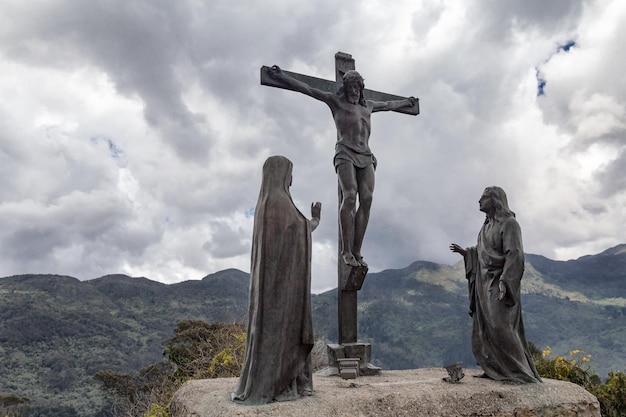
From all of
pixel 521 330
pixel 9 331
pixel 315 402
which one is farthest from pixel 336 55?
pixel 9 331

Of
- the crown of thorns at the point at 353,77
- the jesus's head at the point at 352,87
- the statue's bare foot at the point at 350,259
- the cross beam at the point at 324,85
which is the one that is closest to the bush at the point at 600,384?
the statue's bare foot at the point at 350,259

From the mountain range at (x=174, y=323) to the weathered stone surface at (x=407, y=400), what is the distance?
45.5ft

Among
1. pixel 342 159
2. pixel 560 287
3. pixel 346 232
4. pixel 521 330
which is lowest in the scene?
pixel 521 330

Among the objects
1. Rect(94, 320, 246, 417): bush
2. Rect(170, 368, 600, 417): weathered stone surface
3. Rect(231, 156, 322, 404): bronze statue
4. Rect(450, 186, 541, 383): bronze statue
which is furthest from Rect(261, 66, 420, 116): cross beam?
Rect(94, 320, 246, 417): bush

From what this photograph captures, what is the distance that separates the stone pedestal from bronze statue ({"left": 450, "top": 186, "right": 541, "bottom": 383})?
1.64 meters

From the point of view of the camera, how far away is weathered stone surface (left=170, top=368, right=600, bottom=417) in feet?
17.2

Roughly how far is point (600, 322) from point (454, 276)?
33.6 meters

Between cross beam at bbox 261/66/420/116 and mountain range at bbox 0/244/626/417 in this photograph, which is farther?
mountain range at bbox 0/244/626/417

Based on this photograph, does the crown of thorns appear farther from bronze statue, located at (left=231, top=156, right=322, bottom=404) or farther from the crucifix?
bronze statue, located at (left=231, top=156, right=322, bottom=404)

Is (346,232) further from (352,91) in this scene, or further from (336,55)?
(336,55)

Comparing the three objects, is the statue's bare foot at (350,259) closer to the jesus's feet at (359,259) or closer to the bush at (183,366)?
the jesus's feet at (359,259)

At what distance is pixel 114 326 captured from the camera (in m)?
52.2

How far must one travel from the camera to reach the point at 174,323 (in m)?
53.6

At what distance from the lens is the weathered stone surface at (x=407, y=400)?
525 cm
